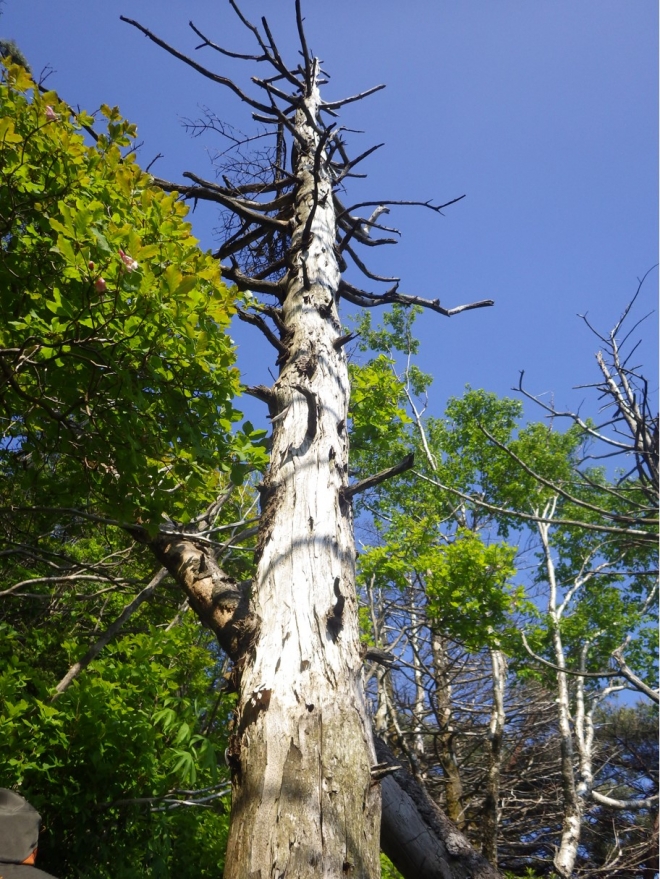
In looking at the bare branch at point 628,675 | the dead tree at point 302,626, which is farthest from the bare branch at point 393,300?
the bare branch at point 628,675

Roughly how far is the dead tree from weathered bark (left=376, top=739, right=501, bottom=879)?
13 millimetres

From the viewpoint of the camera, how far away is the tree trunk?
158 centimetres

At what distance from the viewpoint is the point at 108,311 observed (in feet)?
8.32

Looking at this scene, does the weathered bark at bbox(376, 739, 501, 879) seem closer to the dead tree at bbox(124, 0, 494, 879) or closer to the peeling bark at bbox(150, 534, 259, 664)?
the dead tree at bbox(124, 0, 494, 879)

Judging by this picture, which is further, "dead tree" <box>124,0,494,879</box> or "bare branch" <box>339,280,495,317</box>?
"bare branch" <box>339,280,495,317</box>

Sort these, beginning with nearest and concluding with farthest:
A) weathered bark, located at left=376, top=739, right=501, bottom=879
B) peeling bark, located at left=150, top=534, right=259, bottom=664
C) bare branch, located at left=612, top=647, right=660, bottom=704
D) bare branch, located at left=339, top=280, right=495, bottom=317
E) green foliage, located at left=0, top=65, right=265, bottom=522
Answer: green foliage, located at left=0, top=65, right=265, bottom=522, bare branch, located at left=612, top=647, right=660, bottom=704, weathered bark, located at left=376, top=739, right=501, bottom=879, peeling bark, located at left=150, top=534, right=259, bottom=664, bare branch, located at left=339, top=280, right=495, bottom=317

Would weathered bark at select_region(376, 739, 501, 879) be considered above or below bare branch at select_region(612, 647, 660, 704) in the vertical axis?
below

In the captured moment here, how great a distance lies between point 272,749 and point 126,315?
1729mm

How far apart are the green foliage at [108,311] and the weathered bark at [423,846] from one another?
6.22 feet

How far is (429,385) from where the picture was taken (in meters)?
15.8

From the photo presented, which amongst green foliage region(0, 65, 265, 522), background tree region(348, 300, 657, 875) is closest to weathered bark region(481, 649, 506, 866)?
background tree region(348, 300, 657, 875)

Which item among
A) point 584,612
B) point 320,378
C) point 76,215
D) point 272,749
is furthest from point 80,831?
point 584,612

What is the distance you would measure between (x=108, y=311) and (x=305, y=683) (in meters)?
1.77

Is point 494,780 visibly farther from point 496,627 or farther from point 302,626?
point 302,626
